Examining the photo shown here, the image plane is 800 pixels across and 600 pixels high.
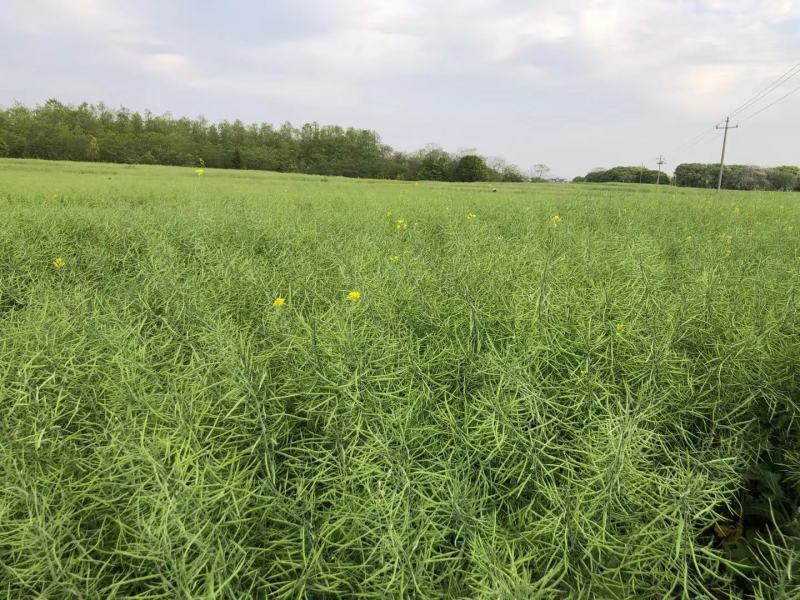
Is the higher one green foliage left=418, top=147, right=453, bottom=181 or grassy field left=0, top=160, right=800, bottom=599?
green foliage left=418, top=147, right=453, bottom=181

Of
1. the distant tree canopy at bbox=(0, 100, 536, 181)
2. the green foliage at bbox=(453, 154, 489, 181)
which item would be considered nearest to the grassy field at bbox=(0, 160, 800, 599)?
the distant tree canopy at bbox=(0, 100, 536, 181)

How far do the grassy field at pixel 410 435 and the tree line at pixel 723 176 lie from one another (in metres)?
35.1

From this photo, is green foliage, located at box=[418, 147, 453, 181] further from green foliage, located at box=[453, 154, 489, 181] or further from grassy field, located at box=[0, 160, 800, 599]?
grassy field, located at box=[0, 160, 800, 599]

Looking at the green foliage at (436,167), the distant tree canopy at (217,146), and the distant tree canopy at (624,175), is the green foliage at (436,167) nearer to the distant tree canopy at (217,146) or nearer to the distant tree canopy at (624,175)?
the distant tree canopy at (217,146)

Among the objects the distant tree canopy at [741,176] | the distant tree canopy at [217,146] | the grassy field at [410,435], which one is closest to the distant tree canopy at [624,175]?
the distant tree canopy at [741,176]

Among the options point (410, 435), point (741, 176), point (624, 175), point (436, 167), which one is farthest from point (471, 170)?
point (410, 435)

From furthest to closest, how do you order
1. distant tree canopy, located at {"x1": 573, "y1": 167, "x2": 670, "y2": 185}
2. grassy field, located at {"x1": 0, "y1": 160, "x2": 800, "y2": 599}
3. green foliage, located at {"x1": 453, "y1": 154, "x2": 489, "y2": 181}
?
distant tree canopy, located at {"x1": 573, "y1": 167, "x2": 670, "y2": 185}
green foliage, located at {"x1": 453, "y1": 154, "x2": 489, "y2": 181}
grassy field, located at {"x1": 0, "y1": 160, "x2": 800, "y2": 599}

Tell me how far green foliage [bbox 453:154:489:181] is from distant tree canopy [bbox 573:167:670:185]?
36.5 feet

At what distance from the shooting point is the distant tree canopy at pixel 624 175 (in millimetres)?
46188

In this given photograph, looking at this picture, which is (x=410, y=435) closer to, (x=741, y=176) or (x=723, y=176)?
(x=723, y=176)

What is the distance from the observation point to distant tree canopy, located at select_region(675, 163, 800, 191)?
111 ft

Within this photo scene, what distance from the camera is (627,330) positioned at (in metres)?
1.80

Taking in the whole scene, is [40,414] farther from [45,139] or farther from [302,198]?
[45,139]

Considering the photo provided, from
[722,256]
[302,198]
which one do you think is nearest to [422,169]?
[302,198]
